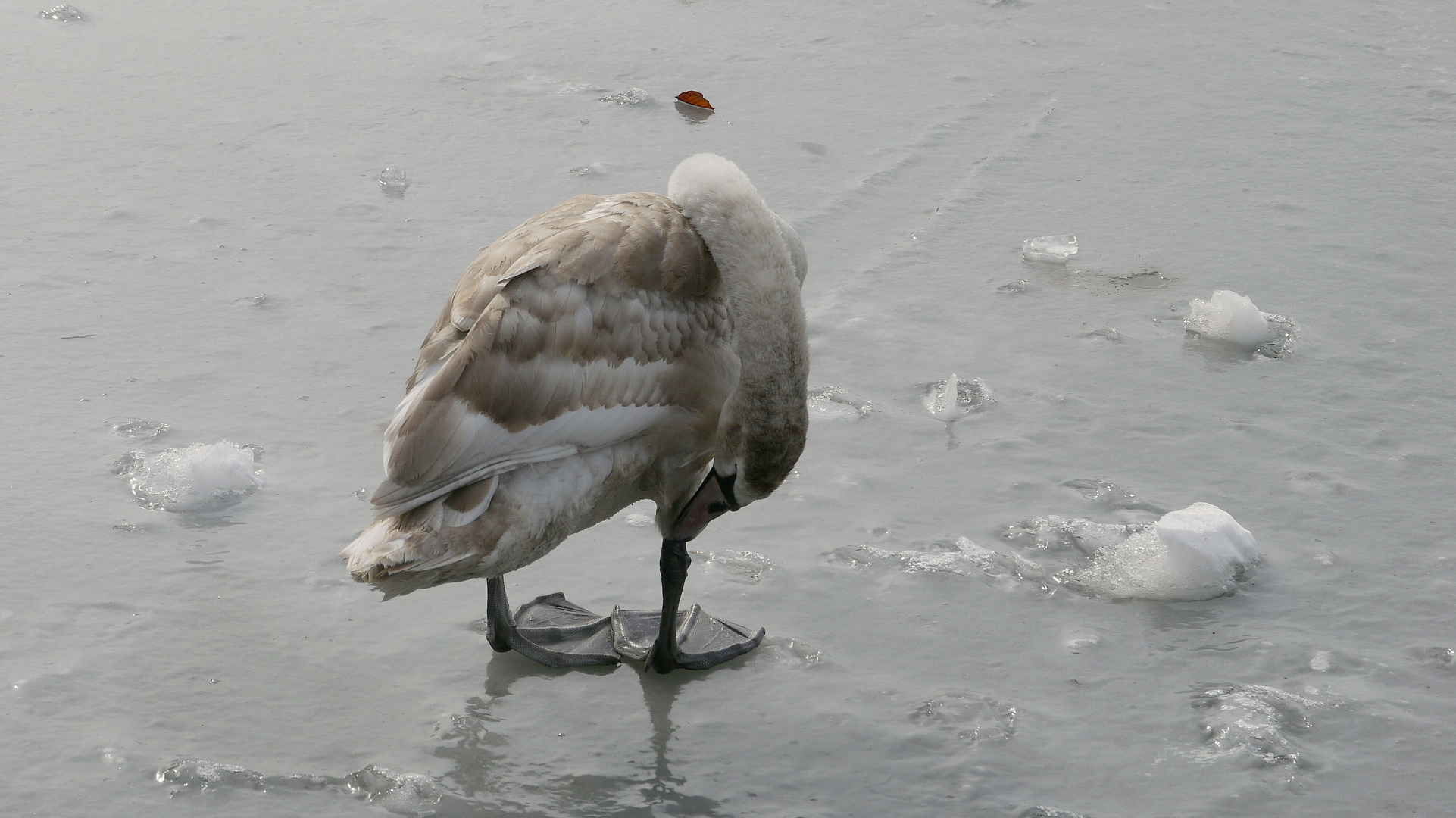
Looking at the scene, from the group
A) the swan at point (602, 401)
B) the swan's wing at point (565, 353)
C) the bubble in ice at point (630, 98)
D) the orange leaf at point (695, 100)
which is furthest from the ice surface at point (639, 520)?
the bubble in ice at point (630, 98)

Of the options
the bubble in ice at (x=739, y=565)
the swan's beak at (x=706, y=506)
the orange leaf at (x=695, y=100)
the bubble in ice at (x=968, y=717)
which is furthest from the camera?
the orange leaf at (x=695, y=100)

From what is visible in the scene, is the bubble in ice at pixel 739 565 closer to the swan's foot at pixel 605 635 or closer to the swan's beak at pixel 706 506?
the swan's foot at pixel 605 635

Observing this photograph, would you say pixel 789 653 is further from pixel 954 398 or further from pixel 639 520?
pixel 954 398

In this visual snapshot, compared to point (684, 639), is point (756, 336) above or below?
above

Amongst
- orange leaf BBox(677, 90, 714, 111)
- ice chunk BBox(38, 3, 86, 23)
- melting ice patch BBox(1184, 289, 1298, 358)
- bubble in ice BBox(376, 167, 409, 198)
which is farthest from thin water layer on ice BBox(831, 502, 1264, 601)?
ice chunk BBox(38, 3, 86, 23)

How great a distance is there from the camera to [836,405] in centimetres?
471

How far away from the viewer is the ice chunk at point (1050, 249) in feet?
18.6

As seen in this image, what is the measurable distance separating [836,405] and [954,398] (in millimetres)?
414

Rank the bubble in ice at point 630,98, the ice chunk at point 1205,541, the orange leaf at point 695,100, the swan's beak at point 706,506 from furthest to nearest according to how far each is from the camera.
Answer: the bubble in ice at point 630,98 → the orange leaf at point 695,100 → the ice chunk at point 1205,541 → the swan's beak at point 706,506

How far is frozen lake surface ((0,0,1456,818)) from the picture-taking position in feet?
10.6

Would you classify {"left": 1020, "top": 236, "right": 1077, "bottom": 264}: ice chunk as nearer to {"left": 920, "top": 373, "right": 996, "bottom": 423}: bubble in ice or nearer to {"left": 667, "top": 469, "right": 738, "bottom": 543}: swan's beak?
{"left": 920, "top": 373, "right": 996, "bottom": 423}: bubble in ice

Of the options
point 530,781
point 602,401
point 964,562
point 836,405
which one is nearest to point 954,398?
point 836,405

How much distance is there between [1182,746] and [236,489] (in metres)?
2.80

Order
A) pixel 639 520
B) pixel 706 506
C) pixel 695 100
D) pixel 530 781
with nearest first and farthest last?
pixel 530 781, pixel 706 506, pixel 639 520, pixel 695 100
